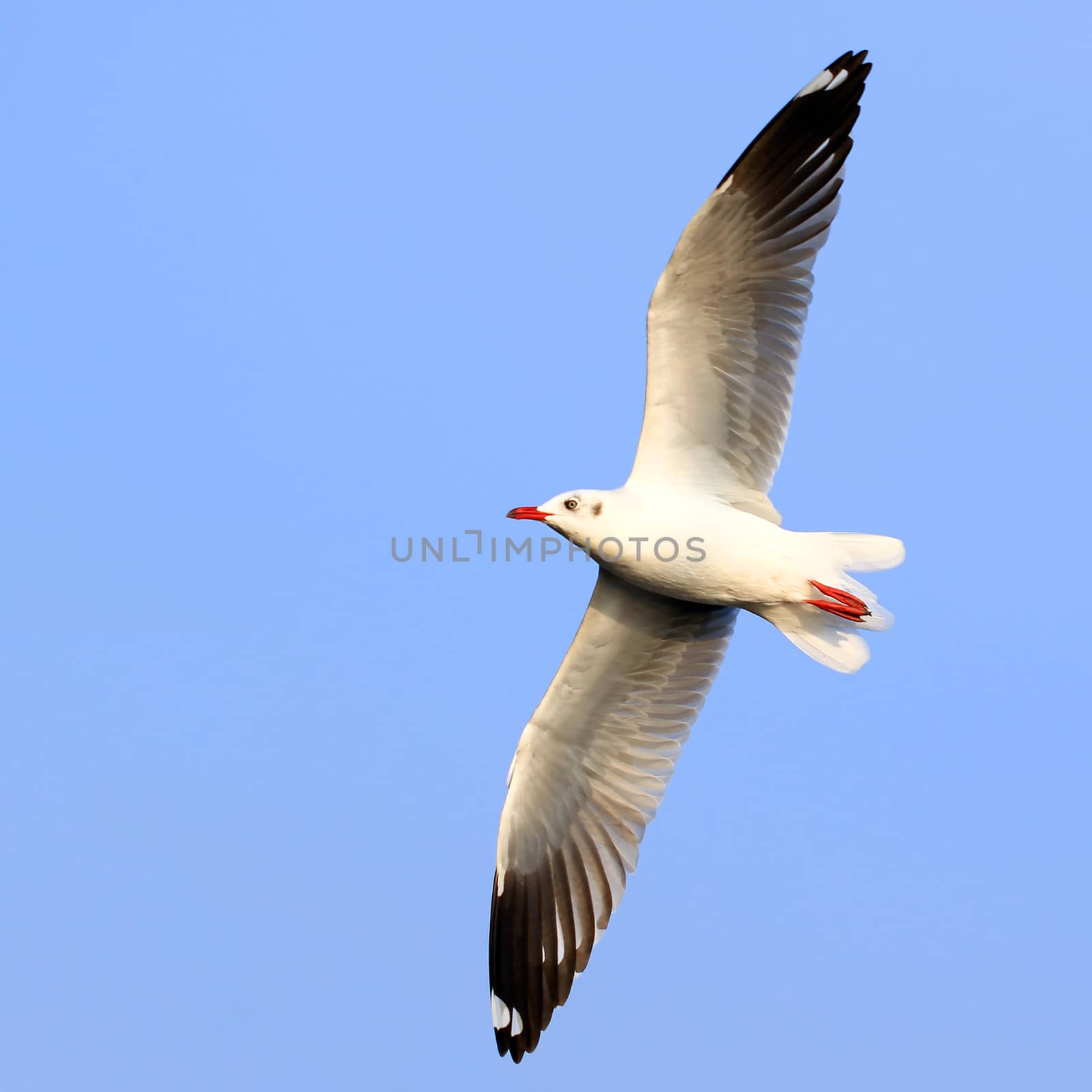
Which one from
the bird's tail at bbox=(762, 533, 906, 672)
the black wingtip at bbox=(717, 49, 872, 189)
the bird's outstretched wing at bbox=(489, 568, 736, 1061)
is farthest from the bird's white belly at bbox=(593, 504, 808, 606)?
the black wingtip at bbox=(717, 49, 872, 189)

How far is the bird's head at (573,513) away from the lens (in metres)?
8.21

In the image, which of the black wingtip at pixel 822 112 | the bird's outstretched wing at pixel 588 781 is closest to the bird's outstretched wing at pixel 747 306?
the black wingtip at pixel 822 112

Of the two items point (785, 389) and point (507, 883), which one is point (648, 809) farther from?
point (785, 389)

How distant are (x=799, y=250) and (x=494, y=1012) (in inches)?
199

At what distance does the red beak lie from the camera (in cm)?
827

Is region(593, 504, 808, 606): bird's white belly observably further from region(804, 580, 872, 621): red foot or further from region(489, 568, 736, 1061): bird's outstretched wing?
region(489, 568, 736, 1061): bird's outstretched wing

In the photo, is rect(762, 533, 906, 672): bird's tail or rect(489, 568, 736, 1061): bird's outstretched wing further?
rect(489, 568, 736, 1061): bird's outstretched wing

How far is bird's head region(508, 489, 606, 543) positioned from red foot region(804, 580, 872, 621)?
125 cm

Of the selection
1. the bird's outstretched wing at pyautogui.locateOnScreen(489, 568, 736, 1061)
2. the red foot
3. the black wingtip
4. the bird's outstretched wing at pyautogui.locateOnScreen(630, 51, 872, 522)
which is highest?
the black wingtip

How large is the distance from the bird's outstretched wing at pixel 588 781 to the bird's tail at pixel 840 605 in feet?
2.40

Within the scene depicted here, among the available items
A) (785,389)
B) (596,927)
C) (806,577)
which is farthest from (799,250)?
(596,927)

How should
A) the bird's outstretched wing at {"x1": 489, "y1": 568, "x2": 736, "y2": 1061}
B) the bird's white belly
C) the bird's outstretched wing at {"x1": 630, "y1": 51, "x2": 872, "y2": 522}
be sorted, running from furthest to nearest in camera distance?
the bird's outstretched wing at {"x1": 489, "y1": 568, "x2": 736, "y2": 1061}, the bird's white belly, the bird's outstretched wing at {"x1": 630, "y1": 51, "x2": 872, "y2": 522}

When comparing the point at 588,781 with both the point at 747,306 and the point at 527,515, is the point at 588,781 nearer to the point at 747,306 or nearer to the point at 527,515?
the point at 527,515

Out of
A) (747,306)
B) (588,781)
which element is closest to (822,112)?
(747,306)
